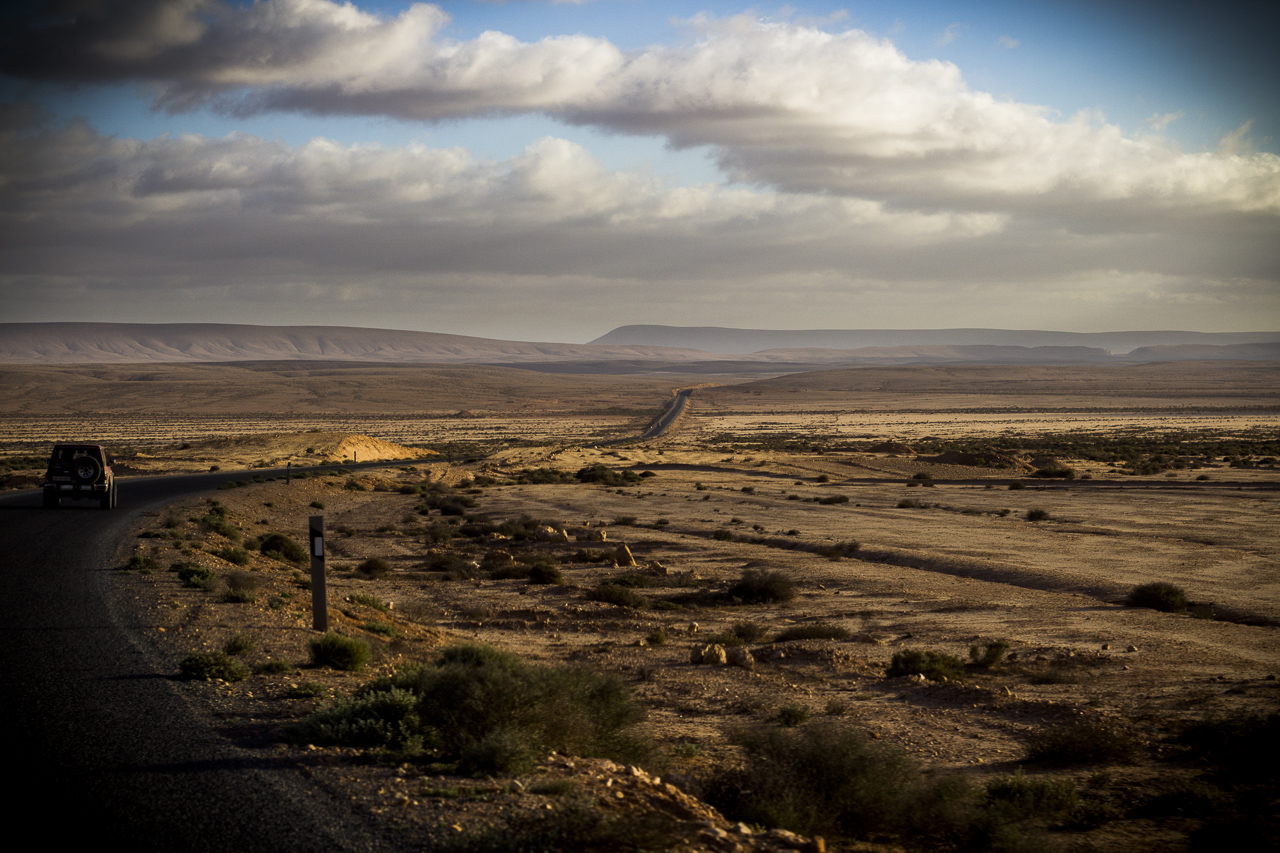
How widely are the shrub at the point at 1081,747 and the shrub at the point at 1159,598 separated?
8.75m

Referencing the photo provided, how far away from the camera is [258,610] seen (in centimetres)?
1284

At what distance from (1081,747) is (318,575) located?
8.51 metres

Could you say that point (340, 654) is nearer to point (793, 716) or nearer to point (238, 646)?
point (238, 646)

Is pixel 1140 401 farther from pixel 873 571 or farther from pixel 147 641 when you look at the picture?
pixel 147 641

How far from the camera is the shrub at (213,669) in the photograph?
8.78m

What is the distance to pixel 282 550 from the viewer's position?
21.9 m

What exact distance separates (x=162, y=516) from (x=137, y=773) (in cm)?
2107

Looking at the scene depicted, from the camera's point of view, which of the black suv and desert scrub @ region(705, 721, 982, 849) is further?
the black suv

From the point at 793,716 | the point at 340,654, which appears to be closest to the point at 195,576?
the point at 340,654

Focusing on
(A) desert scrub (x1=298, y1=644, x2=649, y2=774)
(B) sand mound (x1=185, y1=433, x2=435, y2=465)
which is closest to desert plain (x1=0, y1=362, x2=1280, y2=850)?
(A) desert scrub (x1=298, y1=644, x2=649, y2=774)

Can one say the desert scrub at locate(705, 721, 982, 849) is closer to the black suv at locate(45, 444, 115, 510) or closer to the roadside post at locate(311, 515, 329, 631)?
the roadside post at locate(311, 515, 329, 631)

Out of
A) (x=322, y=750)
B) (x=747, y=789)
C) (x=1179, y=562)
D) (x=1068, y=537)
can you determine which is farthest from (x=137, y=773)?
(x=1068, y=537)

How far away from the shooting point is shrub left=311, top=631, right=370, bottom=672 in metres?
9.72

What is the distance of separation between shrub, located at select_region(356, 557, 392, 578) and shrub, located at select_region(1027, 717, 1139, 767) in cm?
1520
